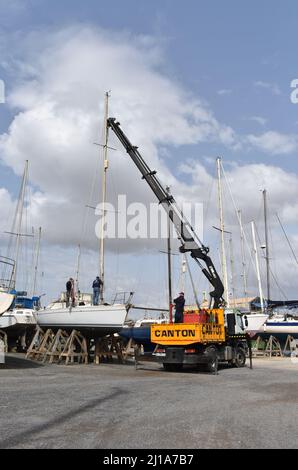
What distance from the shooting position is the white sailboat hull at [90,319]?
754 inches

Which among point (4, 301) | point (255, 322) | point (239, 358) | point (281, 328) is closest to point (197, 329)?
point (239, 358)

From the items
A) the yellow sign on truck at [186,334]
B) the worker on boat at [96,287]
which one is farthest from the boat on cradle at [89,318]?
the yellow sign on truck at [186,334]

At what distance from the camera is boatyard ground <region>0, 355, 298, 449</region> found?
6340 millimetres

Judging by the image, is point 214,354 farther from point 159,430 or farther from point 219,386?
point 159,430

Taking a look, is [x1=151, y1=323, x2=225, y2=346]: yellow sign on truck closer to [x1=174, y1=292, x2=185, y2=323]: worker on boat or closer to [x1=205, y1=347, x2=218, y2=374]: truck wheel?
[x1=205, y1=347, x2=218, y2=374]: truck wheel

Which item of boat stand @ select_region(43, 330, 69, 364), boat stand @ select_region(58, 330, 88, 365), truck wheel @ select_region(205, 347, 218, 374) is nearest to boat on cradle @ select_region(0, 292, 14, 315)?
boat stand @ select_region(58, 330, 88, 365)

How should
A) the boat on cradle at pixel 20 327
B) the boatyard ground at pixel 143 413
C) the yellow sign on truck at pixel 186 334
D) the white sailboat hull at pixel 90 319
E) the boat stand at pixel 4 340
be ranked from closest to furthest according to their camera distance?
the boatyard ground at pixel 143 413 < the yellow sign on truck at pixel 186 334 < the white sailboat hull at pixel 90 319 < the boat stand at pixel 4 340 < the boat on cradle at pixel 20 327

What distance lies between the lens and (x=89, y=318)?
65.5 feet

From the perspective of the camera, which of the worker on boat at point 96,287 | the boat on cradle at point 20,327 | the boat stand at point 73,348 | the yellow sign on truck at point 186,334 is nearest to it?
the yellow sign on truck at point 186,334

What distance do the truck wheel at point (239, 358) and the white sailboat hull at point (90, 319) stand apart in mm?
5486

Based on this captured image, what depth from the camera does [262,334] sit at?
37.5m

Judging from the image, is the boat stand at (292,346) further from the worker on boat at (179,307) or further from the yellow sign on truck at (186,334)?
the worker on boat at (179,307)

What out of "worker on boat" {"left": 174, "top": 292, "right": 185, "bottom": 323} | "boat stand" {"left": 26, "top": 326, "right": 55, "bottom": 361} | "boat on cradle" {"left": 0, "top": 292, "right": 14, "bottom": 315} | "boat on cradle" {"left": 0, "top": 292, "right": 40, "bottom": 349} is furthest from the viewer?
"boat on cradle" {"left": 0, "top": 292, "right": 40, "bottom": 349}
